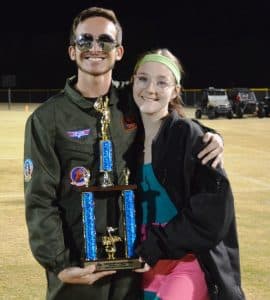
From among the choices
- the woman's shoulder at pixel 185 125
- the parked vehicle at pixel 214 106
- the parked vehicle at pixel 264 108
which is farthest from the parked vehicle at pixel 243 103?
the woman's shoulder at pixel 185 125

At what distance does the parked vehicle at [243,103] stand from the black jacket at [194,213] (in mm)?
25565

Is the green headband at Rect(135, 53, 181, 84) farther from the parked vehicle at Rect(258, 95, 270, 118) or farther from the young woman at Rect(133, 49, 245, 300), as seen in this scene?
the parked vehicle at Rect(258, 95, 270, 118)

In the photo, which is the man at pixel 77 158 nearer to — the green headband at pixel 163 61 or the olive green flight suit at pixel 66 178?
the olive green flight suit at pixel 66 178

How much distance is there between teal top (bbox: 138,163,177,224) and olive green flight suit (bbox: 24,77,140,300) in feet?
0.35

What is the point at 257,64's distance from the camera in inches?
2160

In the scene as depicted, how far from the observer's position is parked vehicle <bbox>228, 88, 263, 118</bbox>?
27969 millimetres

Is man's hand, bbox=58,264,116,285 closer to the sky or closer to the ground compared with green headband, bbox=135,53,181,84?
closer to the ground

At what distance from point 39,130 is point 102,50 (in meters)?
0.46

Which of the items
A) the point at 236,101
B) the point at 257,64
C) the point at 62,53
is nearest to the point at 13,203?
the point at 236,101

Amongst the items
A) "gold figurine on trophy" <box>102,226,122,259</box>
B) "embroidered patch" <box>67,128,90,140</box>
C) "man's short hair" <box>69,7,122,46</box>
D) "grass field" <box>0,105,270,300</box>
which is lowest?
"grass field" <box>0,105,270,300</box>

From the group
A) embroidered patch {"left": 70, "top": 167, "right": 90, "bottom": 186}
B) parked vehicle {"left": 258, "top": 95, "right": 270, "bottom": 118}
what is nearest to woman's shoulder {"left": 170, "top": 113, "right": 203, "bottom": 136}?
embroidered patch {"left": 70, "top": 167, "right": 90, "bottom": 186}

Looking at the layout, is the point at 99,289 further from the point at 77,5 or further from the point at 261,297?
the point at 77,5

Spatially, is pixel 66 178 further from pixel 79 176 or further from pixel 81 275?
pixel 81 275

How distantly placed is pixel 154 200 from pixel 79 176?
33 cm
